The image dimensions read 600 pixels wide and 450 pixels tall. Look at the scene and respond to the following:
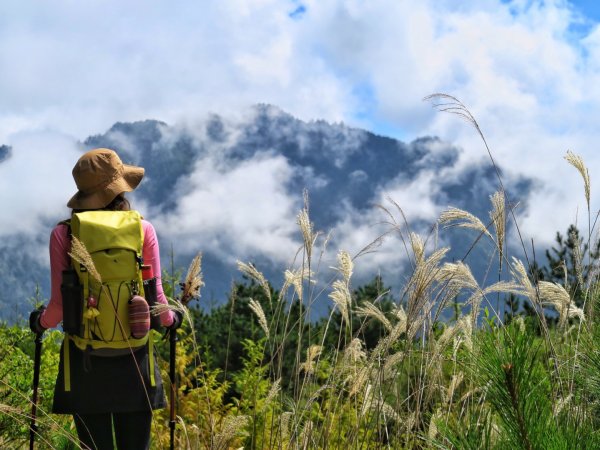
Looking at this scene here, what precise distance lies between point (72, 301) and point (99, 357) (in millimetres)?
306

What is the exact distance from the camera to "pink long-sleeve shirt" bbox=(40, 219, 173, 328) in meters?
3.42

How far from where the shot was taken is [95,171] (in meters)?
3.59

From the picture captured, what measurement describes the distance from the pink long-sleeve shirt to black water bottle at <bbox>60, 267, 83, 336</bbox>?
6 cm

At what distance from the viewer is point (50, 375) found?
559 centimetres

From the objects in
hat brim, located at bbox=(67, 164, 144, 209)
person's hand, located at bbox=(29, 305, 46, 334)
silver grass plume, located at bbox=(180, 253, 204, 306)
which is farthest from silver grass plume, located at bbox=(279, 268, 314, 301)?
person's hand, located at bbox=(29, 305, 46, 334)

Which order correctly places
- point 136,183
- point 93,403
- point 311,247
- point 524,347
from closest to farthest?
point 524,347 < point 311,247 < point 93,403 < point 136,183

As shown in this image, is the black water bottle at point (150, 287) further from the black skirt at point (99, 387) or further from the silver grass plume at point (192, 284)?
the black skirt at point (99, 387)

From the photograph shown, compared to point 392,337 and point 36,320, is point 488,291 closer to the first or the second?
point 392,337

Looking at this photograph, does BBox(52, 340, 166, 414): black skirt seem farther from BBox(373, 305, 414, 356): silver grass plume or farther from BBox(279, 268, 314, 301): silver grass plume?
BBox(373, 305, 414, 356): silver grass plume

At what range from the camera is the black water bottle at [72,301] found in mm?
3330

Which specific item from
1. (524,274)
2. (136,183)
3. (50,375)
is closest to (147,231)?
(136,183)

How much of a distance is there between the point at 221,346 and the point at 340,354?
424 centimetres

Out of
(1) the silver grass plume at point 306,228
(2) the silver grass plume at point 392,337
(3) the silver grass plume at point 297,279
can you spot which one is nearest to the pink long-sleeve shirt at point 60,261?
(3) the silver grass plume at point 297,279

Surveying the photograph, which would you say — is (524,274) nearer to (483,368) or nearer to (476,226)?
(476,226)
